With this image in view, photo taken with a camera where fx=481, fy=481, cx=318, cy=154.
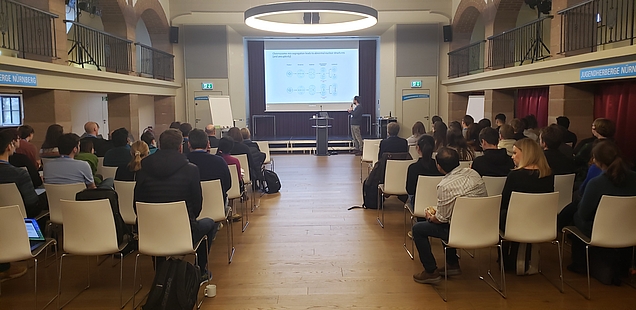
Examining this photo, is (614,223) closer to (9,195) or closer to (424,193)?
(424,193)

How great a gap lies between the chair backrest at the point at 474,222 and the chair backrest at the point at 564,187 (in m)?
1.25

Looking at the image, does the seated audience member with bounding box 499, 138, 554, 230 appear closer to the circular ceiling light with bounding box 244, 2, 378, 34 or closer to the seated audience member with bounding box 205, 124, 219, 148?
the seated audience member with bounding box 205, 124, 219, 148

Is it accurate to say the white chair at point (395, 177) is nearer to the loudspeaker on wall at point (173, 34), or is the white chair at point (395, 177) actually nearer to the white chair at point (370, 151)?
the white chair at point (370, 151)

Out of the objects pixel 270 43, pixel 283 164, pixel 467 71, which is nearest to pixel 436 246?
pixel 283 164

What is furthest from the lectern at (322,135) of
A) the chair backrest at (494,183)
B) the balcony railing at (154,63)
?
the chair backrest at (494,183)

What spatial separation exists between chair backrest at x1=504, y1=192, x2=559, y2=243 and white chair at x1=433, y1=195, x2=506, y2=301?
142mm

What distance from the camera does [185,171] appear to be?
359 cm

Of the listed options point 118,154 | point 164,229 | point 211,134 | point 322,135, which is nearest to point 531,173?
point 164,229

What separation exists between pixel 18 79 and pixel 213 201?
12.1ft

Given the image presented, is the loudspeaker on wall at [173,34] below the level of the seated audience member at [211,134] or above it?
above

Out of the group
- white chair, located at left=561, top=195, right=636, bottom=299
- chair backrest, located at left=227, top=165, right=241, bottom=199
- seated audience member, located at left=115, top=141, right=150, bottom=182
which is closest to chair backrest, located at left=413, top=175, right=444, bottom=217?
white chair, located at left=561, top=195, right=636, bottom=299

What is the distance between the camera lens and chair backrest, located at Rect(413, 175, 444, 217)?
449 centimetres

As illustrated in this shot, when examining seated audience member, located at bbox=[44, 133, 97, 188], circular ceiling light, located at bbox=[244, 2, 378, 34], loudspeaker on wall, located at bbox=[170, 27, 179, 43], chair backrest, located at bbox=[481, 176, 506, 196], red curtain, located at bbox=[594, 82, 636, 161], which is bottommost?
chair backrest, located at bbox=[481, 176, 506, 196]

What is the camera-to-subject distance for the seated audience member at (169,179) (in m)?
3.53
